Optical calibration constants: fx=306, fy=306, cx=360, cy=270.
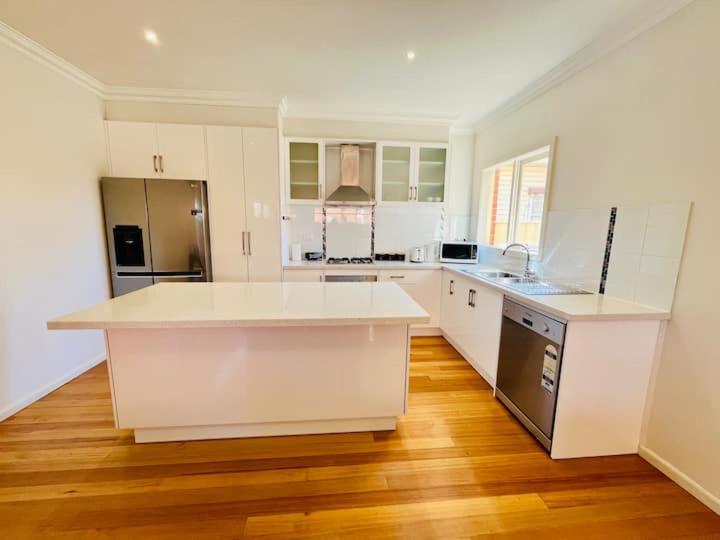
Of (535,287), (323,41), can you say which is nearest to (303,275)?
(323,41)

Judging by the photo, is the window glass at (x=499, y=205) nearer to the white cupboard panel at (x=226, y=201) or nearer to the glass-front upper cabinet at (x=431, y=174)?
the glass-front upper cabinet at (x=431, y=174)

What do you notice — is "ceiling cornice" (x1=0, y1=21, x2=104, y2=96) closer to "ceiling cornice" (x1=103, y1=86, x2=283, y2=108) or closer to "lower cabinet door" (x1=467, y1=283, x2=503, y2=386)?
"ceiling cornice" (x1=103, y1=86, x2=283, y2=108)

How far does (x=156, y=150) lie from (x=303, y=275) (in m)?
1.85

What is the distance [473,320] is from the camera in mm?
2785

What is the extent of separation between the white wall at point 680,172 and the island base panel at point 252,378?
4.68ft

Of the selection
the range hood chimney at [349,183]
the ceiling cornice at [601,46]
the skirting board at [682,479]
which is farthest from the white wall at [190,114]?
the skirting board at [682,479]

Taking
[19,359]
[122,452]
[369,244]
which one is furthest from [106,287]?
[369,244]

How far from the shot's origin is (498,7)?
5.73ft

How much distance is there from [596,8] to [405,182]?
7.14ft

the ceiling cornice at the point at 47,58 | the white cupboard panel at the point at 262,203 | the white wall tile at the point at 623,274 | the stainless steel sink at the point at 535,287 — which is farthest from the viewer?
the white cupboard panel at the point at 262,203

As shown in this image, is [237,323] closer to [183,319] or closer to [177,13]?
[183,319]

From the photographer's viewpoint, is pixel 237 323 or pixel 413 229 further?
pixel 413 229

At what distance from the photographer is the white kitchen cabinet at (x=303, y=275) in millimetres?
3311

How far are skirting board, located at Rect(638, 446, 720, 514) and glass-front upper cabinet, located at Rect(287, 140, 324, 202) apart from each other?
3396mm
